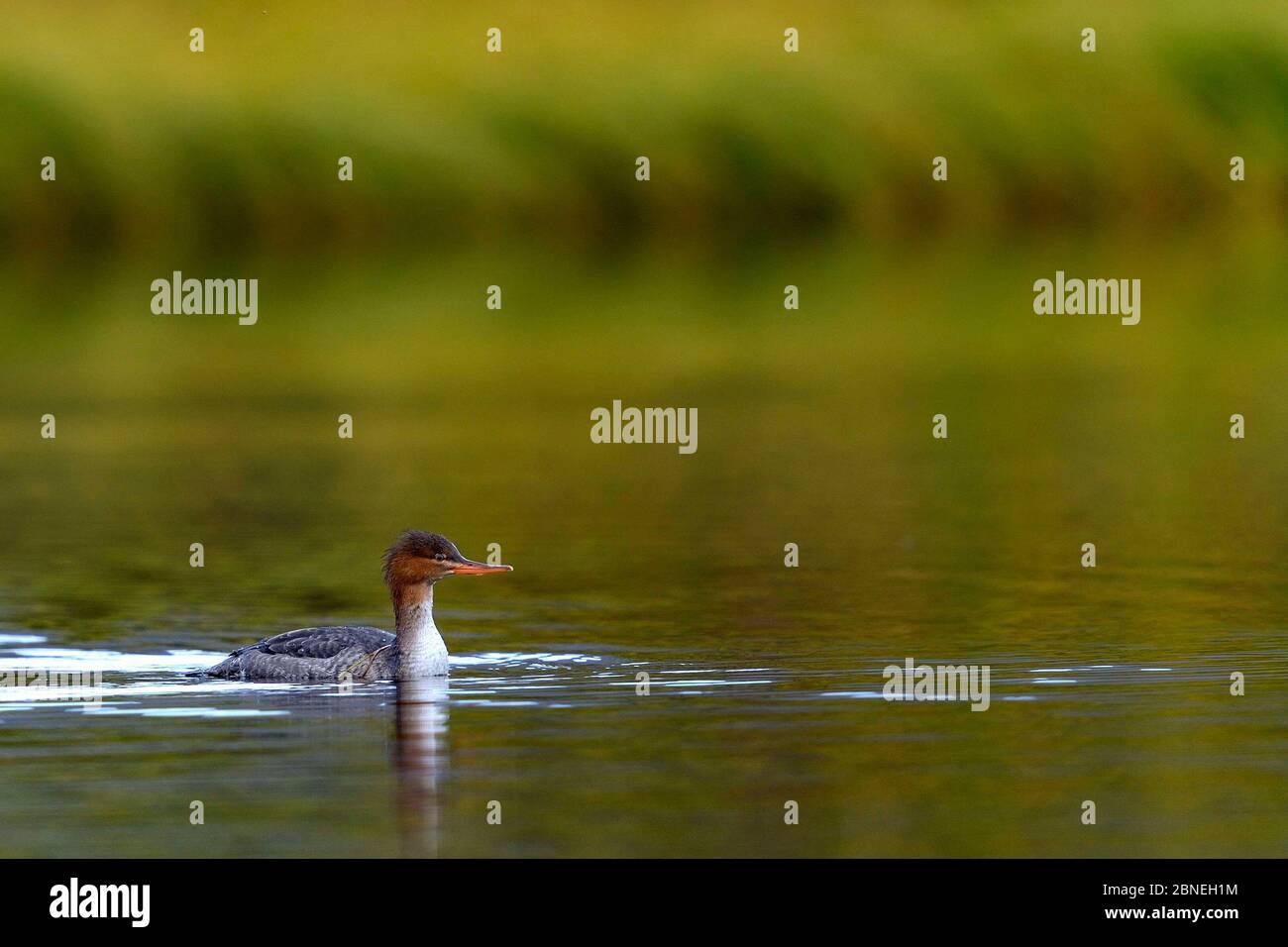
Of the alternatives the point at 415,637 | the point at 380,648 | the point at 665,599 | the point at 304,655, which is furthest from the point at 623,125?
the point at 304,655

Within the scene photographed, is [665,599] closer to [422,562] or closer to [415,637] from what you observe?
[422,562]

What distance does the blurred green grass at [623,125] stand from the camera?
99.9m

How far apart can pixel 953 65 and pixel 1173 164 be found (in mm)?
10944

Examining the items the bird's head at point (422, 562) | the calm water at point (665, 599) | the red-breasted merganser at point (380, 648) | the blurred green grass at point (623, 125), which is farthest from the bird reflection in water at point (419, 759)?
the blurred green grass at point (623, 125)

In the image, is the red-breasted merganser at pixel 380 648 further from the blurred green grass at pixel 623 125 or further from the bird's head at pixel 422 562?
the blurred green grass at pixel 623 125

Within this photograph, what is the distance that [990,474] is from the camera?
3194 centimetres

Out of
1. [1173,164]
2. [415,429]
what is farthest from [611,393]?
[1173,164]

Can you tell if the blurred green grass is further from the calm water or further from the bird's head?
the bird's head

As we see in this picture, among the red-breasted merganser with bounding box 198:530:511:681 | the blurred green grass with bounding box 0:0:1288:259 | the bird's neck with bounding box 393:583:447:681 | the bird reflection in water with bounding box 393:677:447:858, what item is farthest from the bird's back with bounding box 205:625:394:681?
the blurred green grass with bounding box 0:0:1288:259

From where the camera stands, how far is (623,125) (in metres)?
107

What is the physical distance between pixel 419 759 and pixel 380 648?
3.17m

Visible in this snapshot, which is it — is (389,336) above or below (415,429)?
above

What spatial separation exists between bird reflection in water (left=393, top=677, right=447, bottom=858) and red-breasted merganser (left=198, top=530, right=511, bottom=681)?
191 millimetres
